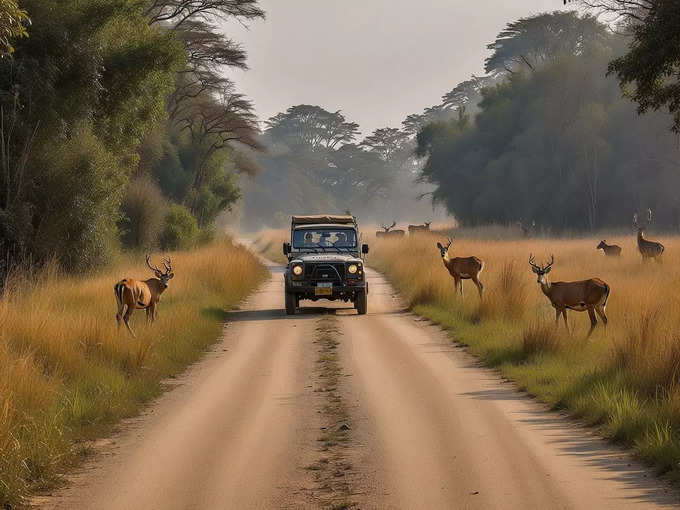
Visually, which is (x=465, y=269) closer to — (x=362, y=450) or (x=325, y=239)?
(x=325, y=239)

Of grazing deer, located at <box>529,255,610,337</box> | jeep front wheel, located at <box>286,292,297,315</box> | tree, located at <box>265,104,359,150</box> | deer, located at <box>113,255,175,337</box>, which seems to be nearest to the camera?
grazing deer, located at <box>529,255,610,337</box>

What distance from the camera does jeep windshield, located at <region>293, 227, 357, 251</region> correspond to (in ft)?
74.3

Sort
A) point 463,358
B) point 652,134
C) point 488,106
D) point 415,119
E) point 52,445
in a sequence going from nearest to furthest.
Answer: point 52,445, point 463,358, point 652,134, point 488,106, point 415,119

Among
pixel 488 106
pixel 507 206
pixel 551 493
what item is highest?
pixel 488 106

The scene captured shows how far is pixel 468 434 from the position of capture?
912cm

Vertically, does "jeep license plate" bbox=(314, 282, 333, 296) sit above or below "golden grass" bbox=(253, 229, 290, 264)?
below

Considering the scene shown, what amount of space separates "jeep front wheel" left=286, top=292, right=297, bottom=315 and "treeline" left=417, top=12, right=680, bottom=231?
3085cm

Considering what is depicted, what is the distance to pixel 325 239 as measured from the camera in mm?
22781

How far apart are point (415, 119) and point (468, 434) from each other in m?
97.3

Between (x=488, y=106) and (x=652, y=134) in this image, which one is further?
(x=488, y=106)

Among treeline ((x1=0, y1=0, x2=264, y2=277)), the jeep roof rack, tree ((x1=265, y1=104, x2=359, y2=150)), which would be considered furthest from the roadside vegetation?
tree ((x1=265, y1=104, x2=359, y2=150))

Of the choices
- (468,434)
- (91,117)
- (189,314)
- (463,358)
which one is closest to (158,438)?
(468,434)

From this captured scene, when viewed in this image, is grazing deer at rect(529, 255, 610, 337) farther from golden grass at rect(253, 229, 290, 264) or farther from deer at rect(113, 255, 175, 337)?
golden grass at rect(253, 229, 290, 264)

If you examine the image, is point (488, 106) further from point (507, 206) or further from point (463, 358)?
point (463, 358)
